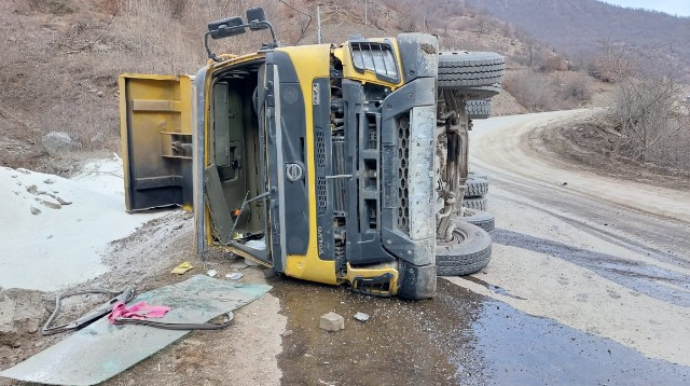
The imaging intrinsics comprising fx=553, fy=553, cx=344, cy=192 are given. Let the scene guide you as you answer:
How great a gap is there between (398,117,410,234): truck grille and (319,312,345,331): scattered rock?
77 centimetres

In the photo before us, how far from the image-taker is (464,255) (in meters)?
4.70

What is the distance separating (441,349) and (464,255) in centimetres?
144

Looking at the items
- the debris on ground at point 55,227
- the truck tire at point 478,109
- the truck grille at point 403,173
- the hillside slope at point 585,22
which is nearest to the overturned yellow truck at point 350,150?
the truck grille at point 403,173

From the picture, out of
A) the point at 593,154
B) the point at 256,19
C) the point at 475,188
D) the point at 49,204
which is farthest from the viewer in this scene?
the point at 593,154

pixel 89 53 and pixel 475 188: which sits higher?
pixel 89 53

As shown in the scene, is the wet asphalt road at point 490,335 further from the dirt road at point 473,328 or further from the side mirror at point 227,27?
the side mirror at point 227,27

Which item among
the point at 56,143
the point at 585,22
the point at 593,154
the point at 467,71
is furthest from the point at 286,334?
the point at 585,22

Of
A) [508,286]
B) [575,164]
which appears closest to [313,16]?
[575,164]

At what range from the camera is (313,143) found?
3.85m

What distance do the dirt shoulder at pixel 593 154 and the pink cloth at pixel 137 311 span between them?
10.6m

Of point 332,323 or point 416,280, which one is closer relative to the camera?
point 332,323

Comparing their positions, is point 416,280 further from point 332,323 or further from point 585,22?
point 585,22

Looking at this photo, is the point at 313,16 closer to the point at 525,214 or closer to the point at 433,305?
the point at 525,214

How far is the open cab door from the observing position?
20.2ft
